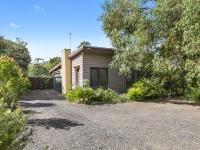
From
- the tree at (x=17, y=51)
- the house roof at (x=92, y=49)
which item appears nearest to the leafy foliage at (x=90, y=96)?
the house roof at (x=92, y=49)

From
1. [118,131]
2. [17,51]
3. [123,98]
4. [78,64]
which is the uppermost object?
[17,51]

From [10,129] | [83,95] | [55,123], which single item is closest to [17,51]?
[83,95]

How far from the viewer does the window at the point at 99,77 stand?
2092 cm

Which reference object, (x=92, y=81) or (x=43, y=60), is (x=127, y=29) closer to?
(x=92, y=81)

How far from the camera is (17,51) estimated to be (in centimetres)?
3772

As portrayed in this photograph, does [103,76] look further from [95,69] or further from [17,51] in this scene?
[17,51]

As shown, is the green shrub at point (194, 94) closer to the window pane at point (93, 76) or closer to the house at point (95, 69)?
the house at point (95, 69)

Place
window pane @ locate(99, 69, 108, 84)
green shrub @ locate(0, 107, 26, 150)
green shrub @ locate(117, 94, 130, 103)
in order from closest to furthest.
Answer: green shrub @ locate(0, 107, 26, 150) < green shrub @ locate(117, 94, 130, 103) < window pane @ locate(99, 69, 108, 84)

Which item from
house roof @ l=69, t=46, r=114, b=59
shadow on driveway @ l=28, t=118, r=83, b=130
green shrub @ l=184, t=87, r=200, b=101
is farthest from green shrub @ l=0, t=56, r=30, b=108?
green shrub @ l=184, t=87, r=200, b=101

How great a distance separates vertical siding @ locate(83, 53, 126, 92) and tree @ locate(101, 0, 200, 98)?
4.87ft

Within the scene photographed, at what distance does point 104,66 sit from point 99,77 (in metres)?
0.90

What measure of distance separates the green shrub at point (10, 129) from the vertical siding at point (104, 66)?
55.1 feet

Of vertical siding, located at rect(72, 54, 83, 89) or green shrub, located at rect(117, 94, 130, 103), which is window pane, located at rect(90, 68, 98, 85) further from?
green shrub, located at rect(117, 94, 130, 103)

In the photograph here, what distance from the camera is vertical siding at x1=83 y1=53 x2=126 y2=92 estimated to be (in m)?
20.5
